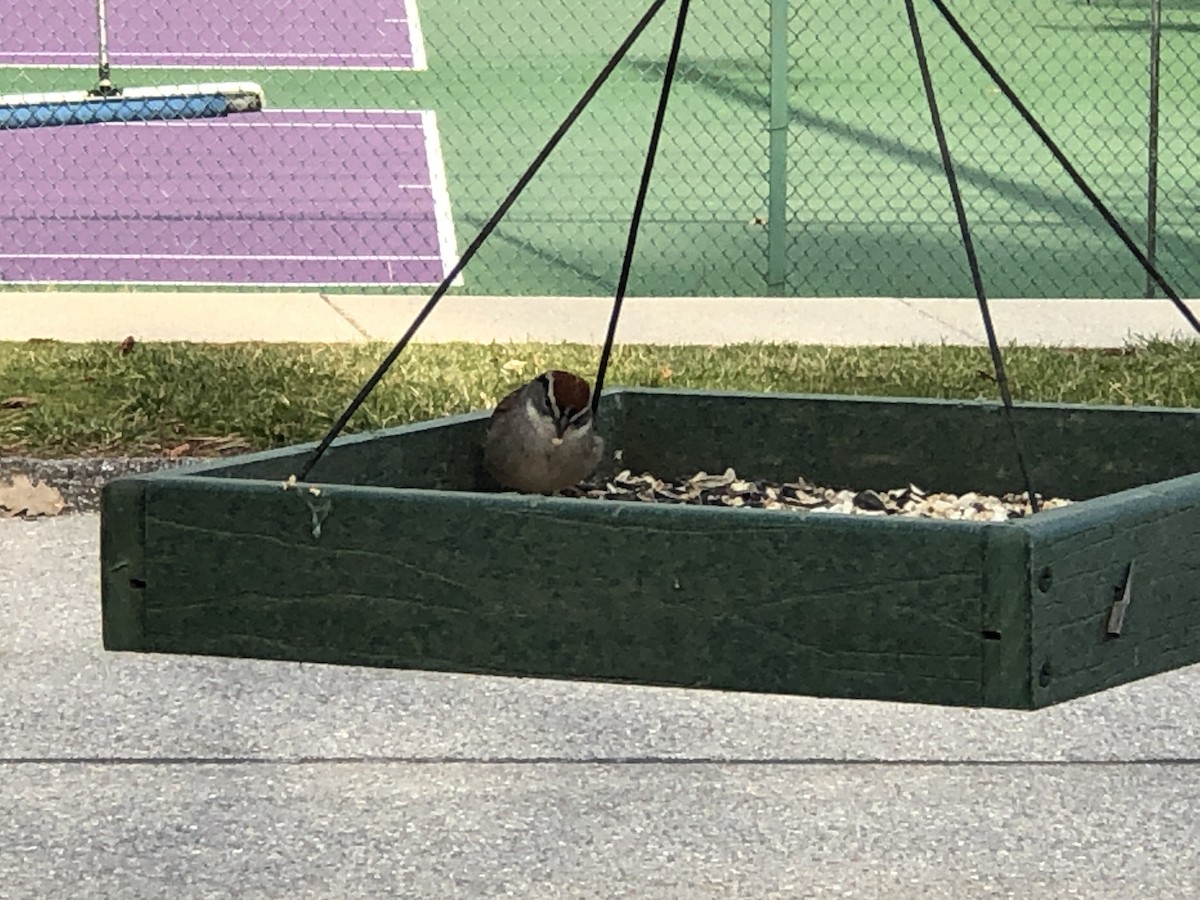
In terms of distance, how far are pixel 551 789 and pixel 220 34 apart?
20.1m

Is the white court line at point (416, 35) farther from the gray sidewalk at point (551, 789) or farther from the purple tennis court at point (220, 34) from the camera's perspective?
the gray sidewalk at point (551, 789)

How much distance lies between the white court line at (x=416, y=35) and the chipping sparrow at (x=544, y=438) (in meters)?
17.6

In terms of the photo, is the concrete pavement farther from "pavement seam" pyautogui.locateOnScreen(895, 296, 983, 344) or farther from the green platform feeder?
the green platform feeder

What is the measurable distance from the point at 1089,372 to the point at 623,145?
325 inches

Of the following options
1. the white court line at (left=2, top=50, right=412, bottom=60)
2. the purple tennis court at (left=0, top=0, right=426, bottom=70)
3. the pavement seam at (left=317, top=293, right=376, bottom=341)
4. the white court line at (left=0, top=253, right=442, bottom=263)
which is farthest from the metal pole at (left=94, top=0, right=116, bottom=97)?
→ the white court line at (left=2, top=50, right=412, bottom=60)

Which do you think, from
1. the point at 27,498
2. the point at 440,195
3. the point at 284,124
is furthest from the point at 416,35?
the point at 27,498

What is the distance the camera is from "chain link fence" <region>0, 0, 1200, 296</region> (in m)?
12.1

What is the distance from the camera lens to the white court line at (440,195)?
12405 mm

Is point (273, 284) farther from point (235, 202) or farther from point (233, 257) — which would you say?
point (235, 202)

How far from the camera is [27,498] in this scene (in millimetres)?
7676

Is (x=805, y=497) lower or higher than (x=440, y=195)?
lower

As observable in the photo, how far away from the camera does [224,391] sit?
8.35m

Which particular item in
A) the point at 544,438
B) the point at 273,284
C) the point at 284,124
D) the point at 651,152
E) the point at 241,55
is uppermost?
the point at 241,55

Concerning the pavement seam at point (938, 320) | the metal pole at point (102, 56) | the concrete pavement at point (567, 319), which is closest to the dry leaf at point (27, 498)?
the concrete pavement at point (567, 319)
